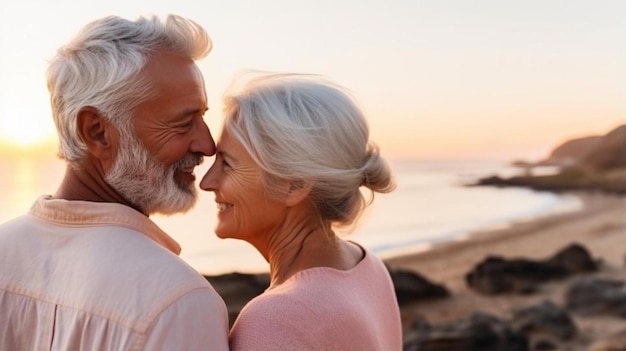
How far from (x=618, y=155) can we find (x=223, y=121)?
43631 mm

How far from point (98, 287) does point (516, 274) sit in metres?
10.8

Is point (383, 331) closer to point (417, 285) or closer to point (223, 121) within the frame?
point (223, 121)

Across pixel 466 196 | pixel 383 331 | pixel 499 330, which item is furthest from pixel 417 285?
pixel 466 196

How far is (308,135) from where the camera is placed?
7.38 feet

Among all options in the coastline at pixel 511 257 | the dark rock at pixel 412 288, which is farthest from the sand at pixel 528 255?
the dark rock at pixel 412 288

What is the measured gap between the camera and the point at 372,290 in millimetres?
2400

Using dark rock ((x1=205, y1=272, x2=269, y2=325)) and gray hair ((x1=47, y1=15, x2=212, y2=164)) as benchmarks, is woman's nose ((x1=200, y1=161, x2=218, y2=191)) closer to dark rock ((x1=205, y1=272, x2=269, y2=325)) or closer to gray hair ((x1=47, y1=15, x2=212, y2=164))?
gray hair ((x1=47, y1=15, x2=212, y2=164))

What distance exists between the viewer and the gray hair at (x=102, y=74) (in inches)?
83.2

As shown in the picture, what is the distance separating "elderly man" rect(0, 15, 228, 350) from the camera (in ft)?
6.17

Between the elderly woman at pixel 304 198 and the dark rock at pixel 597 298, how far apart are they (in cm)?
781

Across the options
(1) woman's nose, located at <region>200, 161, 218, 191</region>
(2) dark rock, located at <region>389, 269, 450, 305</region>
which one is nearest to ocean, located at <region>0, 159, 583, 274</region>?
(1) woman's nose, located at <region>200, 161, 218, 191</region>

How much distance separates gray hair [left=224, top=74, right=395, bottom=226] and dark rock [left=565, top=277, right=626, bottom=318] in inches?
309

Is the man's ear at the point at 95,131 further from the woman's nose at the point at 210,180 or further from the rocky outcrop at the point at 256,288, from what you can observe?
the rocky outcrop at the point at 256,288

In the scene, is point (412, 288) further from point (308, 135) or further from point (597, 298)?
point (308, 135)
